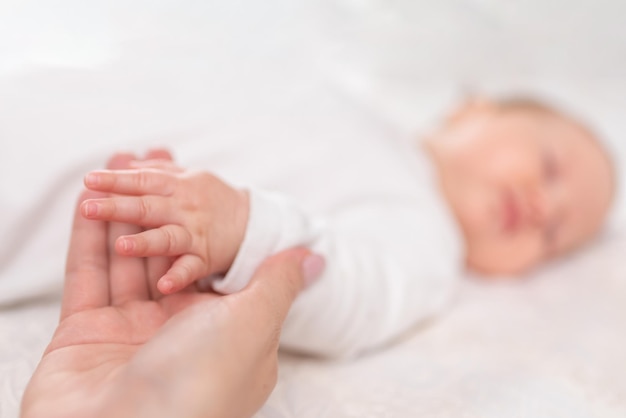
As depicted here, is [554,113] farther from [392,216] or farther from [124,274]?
[124,274]

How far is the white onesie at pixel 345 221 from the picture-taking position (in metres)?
0.81

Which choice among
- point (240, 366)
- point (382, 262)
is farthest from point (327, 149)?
point (240, 366)

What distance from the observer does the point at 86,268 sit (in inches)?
25.3

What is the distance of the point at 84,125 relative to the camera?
89cm

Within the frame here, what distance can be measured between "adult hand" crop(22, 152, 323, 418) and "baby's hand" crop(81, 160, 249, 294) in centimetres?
4

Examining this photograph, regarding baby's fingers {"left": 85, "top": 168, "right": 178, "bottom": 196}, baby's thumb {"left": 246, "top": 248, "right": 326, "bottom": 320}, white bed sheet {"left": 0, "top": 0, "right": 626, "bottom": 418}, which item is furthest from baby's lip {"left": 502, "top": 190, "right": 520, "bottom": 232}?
baby's fingers {"left": 85, "top": 168, "right": 178, "bottom": 196}

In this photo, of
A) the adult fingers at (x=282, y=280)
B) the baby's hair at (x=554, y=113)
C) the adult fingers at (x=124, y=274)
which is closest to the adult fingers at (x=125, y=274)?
the adult fingers at (x=124, y=274)

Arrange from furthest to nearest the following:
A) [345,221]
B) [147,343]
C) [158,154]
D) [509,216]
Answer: [509,216]
[345,221]
[158,154]
[147,343]

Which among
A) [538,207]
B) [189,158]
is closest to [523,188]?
[538,207]

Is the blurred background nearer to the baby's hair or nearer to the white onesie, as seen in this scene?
the white onesie

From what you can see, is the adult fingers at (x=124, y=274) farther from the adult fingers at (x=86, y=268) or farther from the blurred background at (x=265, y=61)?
the blurred background at (x=265, y=61)

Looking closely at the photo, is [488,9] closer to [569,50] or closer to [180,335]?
[569,50]

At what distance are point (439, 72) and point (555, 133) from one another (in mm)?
441

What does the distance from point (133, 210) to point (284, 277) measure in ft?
0.57
